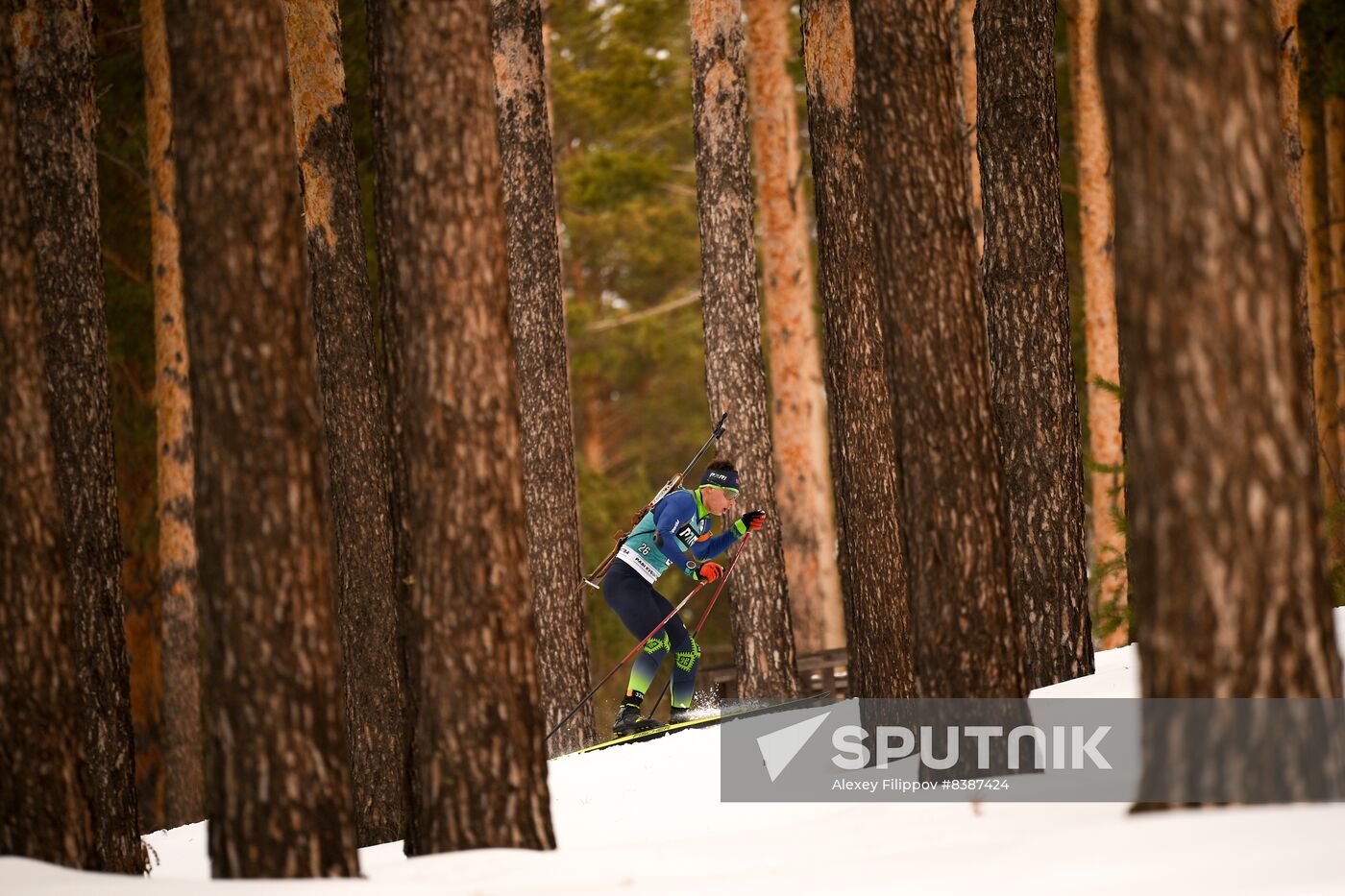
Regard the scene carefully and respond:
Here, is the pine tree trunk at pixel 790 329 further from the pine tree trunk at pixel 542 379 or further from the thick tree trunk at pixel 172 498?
the thick tree trunk at pixel 172 498

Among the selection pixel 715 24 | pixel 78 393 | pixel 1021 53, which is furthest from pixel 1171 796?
pixel 715 24

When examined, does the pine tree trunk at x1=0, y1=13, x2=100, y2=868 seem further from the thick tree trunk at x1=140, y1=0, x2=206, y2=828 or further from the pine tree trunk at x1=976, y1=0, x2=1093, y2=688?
the thick tree trunk at x1=140, y1=0, x2=206, y2=828

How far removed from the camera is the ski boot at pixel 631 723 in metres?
9.80

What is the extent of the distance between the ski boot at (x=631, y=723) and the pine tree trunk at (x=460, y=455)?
171 inches

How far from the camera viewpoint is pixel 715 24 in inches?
483

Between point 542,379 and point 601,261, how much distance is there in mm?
17828

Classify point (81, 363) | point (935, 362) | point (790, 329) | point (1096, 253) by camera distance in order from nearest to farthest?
point (935, 362) → point (81, 363) → point (1096, 253) → point (790, 329)

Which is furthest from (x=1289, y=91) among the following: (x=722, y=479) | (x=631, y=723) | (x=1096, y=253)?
(x=631, y=723)

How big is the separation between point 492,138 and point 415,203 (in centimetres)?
44

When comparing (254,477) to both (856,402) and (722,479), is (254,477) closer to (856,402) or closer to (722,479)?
(856,402)

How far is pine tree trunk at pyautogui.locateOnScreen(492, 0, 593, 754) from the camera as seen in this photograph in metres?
10.8

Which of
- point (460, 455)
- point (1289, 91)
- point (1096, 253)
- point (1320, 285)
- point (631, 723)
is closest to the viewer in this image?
point (460, 455)

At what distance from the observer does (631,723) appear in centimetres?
990

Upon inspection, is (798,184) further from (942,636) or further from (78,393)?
(942,636)
